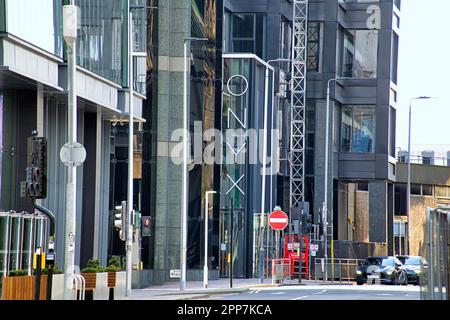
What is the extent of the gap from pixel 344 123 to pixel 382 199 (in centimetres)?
672

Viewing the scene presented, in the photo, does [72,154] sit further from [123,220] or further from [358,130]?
[358,130]

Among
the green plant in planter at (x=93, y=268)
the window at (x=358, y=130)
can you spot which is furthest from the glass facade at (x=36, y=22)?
the window at (x=358, y=130)

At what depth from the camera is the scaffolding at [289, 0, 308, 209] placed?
8309 centimetres

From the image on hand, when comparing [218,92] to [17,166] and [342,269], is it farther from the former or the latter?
[17,166]

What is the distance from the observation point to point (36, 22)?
37.1m

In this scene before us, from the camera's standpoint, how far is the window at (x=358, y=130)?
329 feet

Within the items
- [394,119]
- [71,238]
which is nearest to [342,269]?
[394,119]

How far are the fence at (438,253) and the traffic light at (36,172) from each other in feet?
28.2

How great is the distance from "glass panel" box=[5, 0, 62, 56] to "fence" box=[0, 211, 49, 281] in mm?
5136

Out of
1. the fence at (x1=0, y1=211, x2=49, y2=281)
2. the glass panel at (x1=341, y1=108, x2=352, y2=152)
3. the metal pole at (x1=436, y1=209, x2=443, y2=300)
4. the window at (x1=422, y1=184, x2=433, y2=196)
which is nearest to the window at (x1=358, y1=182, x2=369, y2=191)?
the window at (x1=422, y1=184, x2=433, y2=196)

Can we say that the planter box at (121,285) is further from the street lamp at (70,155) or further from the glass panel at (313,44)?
the glass panel at (313,44)

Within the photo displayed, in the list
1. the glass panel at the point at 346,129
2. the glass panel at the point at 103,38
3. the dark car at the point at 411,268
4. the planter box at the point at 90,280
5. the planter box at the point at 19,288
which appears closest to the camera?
the planter box at the point at 19,288

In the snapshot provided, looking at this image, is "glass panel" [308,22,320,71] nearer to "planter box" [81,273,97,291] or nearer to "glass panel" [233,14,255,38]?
"glass panel" [233,14,255,38]

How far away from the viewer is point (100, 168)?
47.9 m
